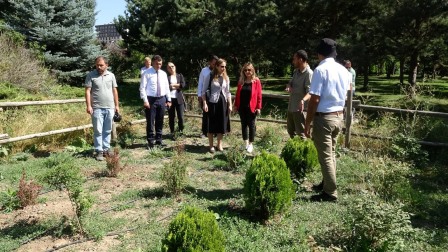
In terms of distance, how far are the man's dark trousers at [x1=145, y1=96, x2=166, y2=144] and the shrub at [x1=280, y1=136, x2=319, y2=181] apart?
2904 mm

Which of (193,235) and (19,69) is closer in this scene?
(193,235)

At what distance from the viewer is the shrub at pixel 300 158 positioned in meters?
4.61

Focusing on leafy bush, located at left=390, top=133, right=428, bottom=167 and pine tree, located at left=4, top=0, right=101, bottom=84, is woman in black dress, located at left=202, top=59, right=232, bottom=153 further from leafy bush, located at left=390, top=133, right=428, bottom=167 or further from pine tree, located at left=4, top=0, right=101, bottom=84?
pine tree, located at left=4, top=0, right=101, bottom=84

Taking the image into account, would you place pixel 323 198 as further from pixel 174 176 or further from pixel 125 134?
pixel 125 134

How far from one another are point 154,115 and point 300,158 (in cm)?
315

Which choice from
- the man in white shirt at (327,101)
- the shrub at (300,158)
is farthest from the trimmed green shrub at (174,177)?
the man in white shirt at (327,101)

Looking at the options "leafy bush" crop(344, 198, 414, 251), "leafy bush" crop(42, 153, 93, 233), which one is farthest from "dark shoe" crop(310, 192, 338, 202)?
"leafy bush" crop(42, 153, 93, 233)

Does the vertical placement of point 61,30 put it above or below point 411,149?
above

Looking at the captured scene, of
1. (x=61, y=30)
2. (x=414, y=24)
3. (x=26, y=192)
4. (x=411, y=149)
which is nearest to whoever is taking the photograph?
(x=26, y=192)

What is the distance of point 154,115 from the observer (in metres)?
6.73

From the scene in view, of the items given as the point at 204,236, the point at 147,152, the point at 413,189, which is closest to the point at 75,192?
the point at 204,236

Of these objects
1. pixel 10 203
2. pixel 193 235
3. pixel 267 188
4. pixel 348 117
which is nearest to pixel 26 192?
pixel 10 203

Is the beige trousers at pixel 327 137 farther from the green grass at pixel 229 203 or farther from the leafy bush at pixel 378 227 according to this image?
the leafy bush at pixel 378 227

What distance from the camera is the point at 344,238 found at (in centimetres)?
330
